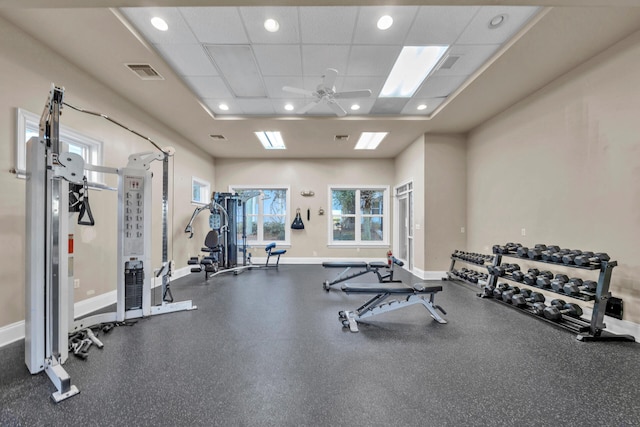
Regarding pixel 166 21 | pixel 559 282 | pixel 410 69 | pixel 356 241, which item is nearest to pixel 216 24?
pixel 166 21

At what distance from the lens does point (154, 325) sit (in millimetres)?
2834

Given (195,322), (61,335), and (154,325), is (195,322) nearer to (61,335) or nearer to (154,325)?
(154,325)

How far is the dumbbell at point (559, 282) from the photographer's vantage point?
279 centimetres

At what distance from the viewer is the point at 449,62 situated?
3.09 metres

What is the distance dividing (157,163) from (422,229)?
552cm

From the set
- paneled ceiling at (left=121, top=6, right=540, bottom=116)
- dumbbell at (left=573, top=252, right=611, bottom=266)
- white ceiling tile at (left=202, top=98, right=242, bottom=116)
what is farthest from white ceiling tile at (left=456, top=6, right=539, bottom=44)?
white ceiling tile at (left=202, top=98, right=242, bottom=116)

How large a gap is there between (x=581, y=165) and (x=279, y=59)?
12.8 ft

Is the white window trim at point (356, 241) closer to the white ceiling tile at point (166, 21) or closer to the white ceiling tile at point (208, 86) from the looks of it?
the white ceiling tile at point (208, 86)

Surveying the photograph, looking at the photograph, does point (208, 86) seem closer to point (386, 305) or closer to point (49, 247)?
point (49, 247)

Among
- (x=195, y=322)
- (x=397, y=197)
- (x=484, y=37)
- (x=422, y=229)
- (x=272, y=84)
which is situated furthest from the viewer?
(x=397, y=197)

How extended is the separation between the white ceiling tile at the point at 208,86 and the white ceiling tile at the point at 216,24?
788 millimetres

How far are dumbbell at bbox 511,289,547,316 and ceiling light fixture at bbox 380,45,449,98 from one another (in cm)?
323

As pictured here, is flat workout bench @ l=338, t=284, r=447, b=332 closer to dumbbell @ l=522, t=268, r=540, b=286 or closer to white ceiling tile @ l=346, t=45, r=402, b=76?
dumbbell @ l=522, t=268, r=540, b=286

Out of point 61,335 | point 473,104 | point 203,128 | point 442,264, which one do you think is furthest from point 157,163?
point 442,264
